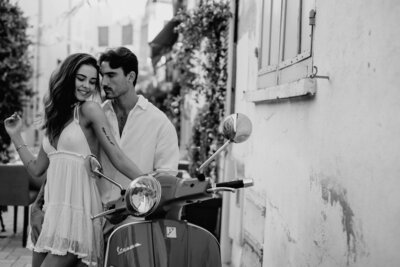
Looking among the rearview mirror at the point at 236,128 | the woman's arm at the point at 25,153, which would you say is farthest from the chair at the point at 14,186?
the rearview mirror at the point at 236,128

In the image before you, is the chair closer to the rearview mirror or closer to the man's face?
the man's face

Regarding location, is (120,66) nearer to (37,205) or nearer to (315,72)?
(37,205)

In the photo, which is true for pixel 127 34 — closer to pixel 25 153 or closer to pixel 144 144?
pixel 25 153

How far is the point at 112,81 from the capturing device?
349cm

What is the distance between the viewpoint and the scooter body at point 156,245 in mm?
2789

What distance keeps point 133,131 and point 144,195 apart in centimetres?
93

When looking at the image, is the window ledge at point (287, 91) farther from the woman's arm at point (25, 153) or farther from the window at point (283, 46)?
the woman's arm at point (25, 153)

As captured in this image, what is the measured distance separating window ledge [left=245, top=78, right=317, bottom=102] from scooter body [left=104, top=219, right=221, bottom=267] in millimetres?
1282

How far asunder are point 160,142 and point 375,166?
1.22m

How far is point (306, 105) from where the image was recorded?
13.0 feet

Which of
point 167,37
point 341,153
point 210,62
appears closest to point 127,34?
point 167,37

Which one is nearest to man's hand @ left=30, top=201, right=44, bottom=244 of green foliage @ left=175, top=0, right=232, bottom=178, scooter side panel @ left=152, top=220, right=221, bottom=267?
scooter side panel @ left=152, top=220, right=221, bottom=267

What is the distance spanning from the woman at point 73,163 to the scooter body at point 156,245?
388mm

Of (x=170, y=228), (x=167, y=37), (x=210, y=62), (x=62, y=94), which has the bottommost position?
(x=170, y=228)
